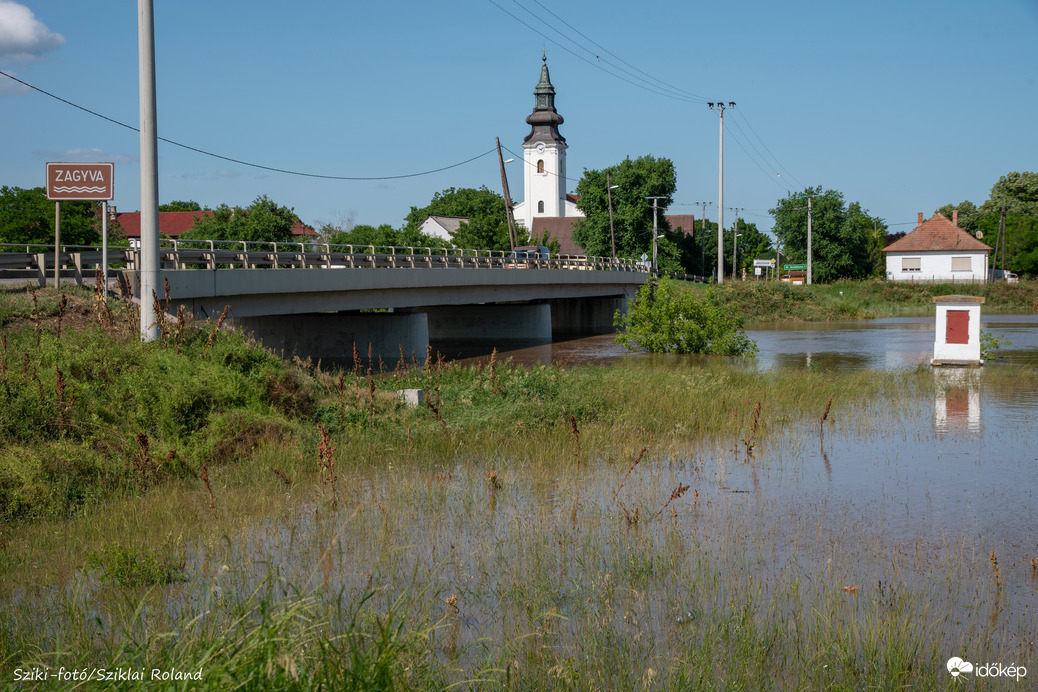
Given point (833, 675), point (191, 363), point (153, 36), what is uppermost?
point (153, 36)

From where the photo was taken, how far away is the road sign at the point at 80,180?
55.3 ft

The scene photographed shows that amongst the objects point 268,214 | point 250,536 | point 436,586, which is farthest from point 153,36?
point 268,214

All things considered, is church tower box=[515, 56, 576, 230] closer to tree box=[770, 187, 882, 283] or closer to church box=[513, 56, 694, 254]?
church box=[513, 56, 694, 254]

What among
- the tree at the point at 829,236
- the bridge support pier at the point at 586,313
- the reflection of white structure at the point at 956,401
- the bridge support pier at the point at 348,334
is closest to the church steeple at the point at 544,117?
the tree at the point at 829,236

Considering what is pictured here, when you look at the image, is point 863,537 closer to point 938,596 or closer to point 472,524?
point 938,596

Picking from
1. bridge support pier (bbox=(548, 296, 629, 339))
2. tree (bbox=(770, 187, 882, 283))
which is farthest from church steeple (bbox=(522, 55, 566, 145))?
bridge support pier (bbox=(548, 296, 629, 339))

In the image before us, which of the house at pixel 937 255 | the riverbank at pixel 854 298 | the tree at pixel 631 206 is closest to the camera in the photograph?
the riverbank at pixel 854 298

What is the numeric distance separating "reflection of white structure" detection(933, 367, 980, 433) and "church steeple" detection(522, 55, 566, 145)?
110 metres

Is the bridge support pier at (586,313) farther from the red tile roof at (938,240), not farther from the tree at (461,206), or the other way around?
the tree at (461,206)

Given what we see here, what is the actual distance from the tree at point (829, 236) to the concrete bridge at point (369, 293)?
33.9 metres

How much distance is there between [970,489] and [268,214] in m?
72.0

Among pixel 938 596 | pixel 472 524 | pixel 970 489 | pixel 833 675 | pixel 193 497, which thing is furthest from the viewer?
pixel 970 489

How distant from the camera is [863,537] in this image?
25.7 ft

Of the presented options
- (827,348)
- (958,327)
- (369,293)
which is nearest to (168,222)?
(369,293)
